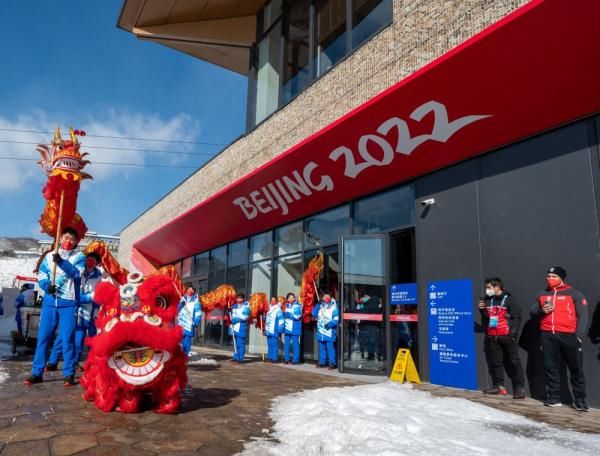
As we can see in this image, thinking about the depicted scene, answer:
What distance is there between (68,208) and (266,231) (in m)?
6.44

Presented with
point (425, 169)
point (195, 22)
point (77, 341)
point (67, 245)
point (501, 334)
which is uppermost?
point (195, 22)

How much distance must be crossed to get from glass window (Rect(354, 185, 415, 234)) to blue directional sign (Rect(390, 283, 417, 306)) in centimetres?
121

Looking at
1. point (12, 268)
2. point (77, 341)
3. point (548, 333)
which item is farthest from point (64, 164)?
point (12, 268)

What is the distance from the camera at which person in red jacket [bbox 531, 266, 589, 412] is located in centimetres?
560

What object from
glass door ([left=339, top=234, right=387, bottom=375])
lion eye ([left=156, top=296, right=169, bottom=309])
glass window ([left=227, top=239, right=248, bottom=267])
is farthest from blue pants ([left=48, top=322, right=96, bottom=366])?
glass window ([left=227, top=239, right=248, bottom=267])

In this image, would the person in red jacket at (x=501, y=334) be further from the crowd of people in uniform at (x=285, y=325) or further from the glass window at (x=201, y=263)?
the glass window at (x=201, y=263)

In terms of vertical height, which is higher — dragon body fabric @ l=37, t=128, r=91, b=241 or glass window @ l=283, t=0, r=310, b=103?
glass window @ l=283, t=0, r=310, b=103

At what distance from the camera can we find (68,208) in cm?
811

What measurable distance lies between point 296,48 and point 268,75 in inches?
64.3

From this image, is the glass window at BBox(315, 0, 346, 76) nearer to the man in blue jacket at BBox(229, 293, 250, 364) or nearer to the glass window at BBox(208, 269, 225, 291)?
the man in blue jacket at BBox(229, 293, 250, 364)

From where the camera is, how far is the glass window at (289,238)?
12.1 m

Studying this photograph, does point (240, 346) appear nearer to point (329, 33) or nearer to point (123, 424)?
point (123, 424)

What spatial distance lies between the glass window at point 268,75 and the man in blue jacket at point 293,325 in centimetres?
569

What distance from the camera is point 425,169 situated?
8.19 meters
